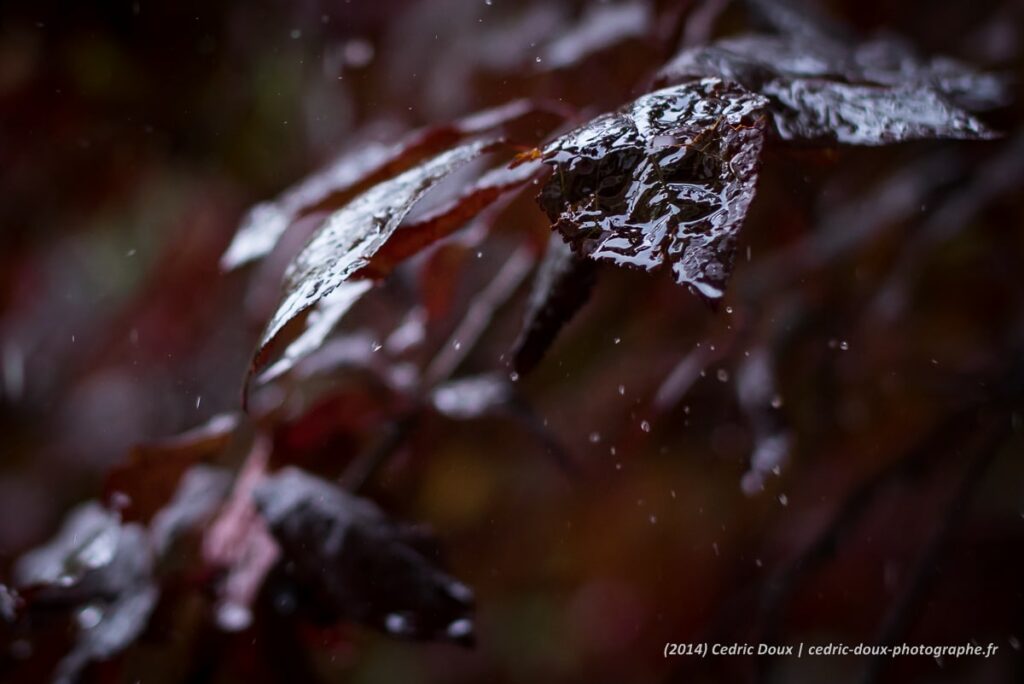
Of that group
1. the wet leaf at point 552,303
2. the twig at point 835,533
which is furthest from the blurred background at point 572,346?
the wet leaf at point 552,303

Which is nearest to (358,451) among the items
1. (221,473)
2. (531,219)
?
(221,473)

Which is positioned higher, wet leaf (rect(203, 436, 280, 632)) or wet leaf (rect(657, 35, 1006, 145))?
wet leaf (rect(657, 35, 1006, 145))

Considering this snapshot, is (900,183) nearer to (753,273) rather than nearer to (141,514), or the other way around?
(753,273)

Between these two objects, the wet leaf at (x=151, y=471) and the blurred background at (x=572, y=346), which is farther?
the blurred background at (x=572, y=346)

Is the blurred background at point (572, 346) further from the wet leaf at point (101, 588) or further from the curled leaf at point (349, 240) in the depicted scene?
the curled leaf at point (349, 240)

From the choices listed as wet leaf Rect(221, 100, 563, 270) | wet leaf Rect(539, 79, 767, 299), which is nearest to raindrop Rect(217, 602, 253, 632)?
wet leaf Rect(221, 100, 563, 270)

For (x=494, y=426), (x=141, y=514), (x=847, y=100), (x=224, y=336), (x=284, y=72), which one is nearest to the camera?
(x=847, y=100)

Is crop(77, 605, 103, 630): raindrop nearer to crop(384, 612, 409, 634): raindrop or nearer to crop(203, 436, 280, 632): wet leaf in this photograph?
crop(203, 436, 280, 632): wet leaf
